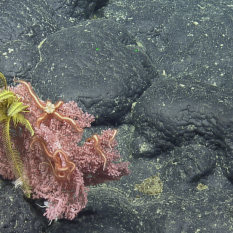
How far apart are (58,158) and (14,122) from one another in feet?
1.64

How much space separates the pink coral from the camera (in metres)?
2.08

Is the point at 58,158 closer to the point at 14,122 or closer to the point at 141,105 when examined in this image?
the point at 14,122

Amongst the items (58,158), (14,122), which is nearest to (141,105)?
(58,158)

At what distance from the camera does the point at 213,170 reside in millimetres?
3031

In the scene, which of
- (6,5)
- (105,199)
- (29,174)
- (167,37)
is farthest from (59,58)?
(167,37)

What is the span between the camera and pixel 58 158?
202 cm

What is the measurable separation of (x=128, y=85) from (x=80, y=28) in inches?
52.3

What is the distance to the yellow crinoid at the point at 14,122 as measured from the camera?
1.95m

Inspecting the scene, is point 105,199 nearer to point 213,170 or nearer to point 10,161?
point 10,161

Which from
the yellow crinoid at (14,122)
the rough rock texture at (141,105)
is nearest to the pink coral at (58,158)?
the yellow crinoid at (14,122)

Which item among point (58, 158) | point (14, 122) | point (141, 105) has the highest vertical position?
point (14, 122)

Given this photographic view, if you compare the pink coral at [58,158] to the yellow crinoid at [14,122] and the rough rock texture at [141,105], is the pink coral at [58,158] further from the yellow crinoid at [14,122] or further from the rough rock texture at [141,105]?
the rough rock texture at [141,105]

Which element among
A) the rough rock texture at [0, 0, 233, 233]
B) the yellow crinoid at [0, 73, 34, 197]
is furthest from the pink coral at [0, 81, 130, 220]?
the rough rock texture at [0, 0, 233, 233]

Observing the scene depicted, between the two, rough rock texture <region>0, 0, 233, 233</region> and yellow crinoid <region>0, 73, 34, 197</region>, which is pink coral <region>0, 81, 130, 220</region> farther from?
rough rock texture <region>0, 0, 233, 233</region>
